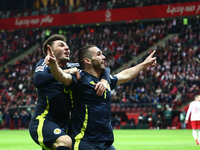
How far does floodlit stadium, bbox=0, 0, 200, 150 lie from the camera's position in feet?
95.0

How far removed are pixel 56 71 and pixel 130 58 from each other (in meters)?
33.2

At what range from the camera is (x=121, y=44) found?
39844mm

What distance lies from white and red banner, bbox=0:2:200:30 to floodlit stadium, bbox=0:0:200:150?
10cm

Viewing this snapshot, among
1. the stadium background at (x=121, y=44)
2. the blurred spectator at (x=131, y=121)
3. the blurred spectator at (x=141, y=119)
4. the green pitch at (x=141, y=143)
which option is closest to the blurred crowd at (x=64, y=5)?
the stadium background at (x=121, y=44)

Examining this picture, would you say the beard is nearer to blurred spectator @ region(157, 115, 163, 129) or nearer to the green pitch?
the green pitch

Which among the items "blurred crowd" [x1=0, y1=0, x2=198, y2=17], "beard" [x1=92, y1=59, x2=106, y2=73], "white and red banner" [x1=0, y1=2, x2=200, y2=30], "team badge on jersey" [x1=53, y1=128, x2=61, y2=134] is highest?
"blurred crowd" [x1=0, y1=0, x2=198, y2=17]

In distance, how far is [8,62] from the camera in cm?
4500

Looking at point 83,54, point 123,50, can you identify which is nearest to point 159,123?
point 123,50

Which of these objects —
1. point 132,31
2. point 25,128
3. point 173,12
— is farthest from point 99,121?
point 132,31

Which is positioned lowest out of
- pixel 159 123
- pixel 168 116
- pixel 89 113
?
pixel 159 123

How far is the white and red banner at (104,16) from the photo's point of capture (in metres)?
37.3

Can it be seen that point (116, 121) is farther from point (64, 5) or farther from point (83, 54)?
point (83, 54)

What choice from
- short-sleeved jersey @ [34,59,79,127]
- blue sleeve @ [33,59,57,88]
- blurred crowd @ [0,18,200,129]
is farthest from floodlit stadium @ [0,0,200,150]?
blue sleeve @ [33,59,57,88]

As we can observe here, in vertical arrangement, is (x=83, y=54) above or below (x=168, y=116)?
above
